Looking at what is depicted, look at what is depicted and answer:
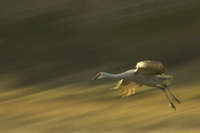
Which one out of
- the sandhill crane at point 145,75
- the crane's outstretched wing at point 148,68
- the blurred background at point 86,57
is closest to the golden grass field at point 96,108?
the blurred background at point 86,57

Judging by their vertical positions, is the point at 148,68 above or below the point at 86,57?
below

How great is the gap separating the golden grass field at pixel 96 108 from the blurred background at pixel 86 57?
26mm

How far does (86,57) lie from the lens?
21578 millimetres

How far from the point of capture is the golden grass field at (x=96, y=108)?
13938 mm

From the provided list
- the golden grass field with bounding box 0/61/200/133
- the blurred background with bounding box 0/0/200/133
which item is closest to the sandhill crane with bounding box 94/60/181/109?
the golden grass field with bounding box 0/61/200/133

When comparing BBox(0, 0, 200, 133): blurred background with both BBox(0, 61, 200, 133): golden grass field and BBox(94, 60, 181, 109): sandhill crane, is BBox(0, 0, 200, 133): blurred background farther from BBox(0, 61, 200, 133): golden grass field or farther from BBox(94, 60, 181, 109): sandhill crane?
BBox(94, 60, 181, 109): sandhill crane

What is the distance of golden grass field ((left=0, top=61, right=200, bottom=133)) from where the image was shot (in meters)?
13.9

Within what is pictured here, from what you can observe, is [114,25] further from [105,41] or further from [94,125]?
[94,125]

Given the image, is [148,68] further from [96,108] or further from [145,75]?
[96,108]

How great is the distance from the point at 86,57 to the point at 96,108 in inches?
205

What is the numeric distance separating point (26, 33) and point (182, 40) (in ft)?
18.5

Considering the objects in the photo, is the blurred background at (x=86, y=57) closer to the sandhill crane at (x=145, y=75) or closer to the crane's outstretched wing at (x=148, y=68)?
the sandhill crane at (x=145, y=75)

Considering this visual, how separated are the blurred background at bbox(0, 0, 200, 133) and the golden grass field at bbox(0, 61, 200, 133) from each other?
0.03 meters

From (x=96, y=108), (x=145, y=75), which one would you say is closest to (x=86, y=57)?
(x=96, y=108)
